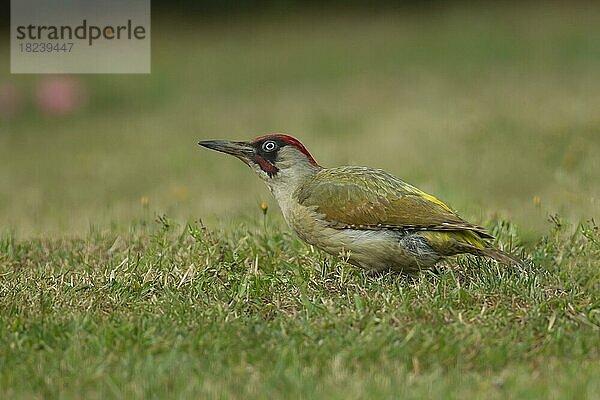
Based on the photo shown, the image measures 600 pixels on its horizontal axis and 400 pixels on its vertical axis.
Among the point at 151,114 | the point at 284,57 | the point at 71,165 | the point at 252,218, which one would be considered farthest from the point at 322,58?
the point at 252,218

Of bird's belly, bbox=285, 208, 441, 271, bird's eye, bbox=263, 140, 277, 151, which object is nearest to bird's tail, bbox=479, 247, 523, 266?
bird's belly, bbox=285, 208, 441, 271

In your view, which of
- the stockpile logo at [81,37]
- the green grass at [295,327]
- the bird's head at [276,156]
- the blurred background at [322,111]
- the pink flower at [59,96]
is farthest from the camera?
the stockpile logo at [81,37]

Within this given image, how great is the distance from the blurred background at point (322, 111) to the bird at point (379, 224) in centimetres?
109

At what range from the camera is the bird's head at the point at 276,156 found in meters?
5.35

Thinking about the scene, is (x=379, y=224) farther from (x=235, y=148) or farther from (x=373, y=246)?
(x=235, y=148)

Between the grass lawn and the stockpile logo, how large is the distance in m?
0.40

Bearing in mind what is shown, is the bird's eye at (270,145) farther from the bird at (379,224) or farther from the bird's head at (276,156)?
the bird at (379,224)

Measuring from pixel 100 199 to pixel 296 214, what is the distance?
3908 millimetres

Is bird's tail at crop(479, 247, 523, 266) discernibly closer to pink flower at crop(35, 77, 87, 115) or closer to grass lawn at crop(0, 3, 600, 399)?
grass lawn at crop(0, 3, 600, 399)

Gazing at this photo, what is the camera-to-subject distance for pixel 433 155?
31.2 feet

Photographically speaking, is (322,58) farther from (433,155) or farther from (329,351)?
(329,351)

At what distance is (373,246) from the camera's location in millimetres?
4973

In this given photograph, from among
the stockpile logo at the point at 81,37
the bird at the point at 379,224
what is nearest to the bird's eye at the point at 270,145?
the bird at the point at 379,224

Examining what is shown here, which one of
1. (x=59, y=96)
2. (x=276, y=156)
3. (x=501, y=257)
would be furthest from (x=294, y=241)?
(x=59, y=96)
